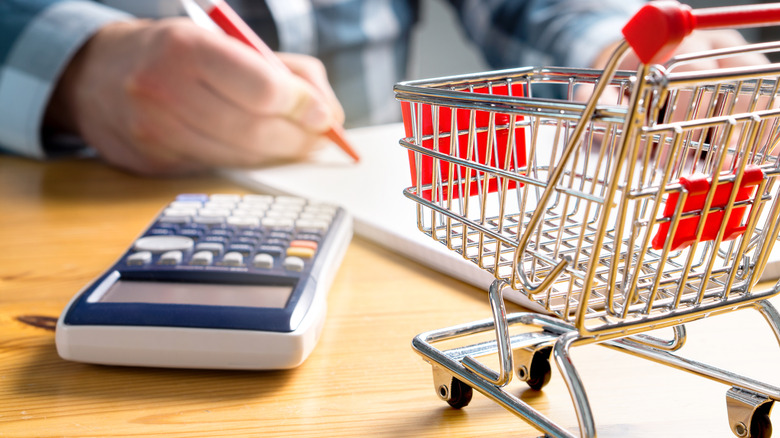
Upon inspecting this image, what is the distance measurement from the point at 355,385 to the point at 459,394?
5cm

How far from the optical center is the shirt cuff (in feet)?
2.57

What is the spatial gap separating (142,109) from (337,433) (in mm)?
553

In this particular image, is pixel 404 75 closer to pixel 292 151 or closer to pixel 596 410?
pixel 292 151

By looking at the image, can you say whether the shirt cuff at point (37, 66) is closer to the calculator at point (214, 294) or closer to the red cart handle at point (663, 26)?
the calculator at point (214, 294)

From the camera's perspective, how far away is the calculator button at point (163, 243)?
0.43 m

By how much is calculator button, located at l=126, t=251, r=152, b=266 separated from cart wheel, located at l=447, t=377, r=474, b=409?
212mm

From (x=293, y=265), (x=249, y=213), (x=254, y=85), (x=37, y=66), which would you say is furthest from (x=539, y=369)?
(x=37, y=66)

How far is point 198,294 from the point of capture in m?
0.38

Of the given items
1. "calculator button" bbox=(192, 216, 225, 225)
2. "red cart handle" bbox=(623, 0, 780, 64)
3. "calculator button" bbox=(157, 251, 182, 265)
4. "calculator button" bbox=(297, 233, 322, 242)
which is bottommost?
"calculator button" bbox=(192, 216, 225, 225)

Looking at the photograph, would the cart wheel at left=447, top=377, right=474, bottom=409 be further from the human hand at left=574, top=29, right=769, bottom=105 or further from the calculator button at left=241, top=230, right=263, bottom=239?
the human hand at left=574, top=29, right=769, bottom=105

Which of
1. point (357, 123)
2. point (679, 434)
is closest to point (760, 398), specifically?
point (679, 434)

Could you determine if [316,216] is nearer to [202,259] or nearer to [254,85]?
[202,259]

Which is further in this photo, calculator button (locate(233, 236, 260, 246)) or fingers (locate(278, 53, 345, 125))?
fingers (locate(278, 53, 345, 125))

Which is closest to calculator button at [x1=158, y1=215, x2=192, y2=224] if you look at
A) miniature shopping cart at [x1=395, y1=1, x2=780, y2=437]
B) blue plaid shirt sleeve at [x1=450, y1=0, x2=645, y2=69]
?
miniature shopping cart at [x1=395, y1=1, x2=780, y2=437]
